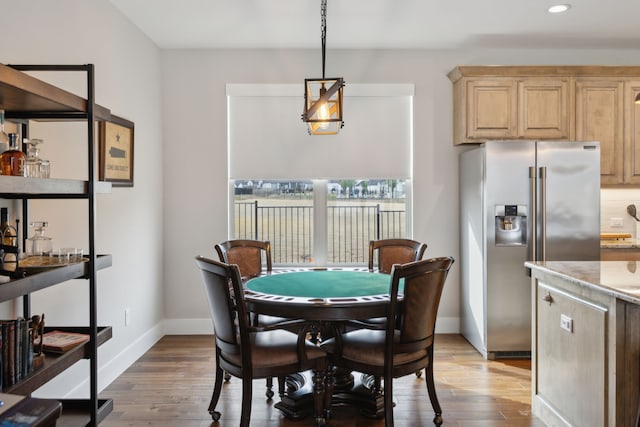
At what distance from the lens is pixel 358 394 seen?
3115 millimetres

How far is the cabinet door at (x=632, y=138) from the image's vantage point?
175 inches

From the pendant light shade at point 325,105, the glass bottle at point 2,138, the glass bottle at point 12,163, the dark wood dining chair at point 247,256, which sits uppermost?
the pendant light shade at point 325,105

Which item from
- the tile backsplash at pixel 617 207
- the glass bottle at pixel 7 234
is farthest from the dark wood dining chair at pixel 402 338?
the tile backsplash at pixel 617 207

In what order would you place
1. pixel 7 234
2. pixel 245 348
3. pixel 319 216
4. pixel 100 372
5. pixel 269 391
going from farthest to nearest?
pixel 319 216 → pixel 100 372 → pixel 269 391 → pixel 245 348 → pixel 7 234

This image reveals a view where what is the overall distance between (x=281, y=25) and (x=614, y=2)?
2.57 m

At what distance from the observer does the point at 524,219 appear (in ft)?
13.6

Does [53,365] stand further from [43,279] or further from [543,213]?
[543,213]

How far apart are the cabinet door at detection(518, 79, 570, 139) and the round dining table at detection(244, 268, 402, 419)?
6.89ft

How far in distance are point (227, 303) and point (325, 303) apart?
52 centimetres

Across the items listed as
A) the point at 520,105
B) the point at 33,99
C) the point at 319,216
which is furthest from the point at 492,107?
the point at 33,99

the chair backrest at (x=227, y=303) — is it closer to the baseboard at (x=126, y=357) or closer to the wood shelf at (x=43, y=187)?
the wood shelf at (x=43, y=187)

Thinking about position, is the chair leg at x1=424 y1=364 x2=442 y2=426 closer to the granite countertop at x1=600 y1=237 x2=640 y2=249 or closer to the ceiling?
the granite countertop at x1=600 y1=237 x2=640 y2=249

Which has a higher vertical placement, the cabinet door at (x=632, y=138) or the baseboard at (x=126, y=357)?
the cabinet door at (x=632, y=138)

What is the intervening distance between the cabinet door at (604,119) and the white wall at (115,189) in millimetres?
3887
